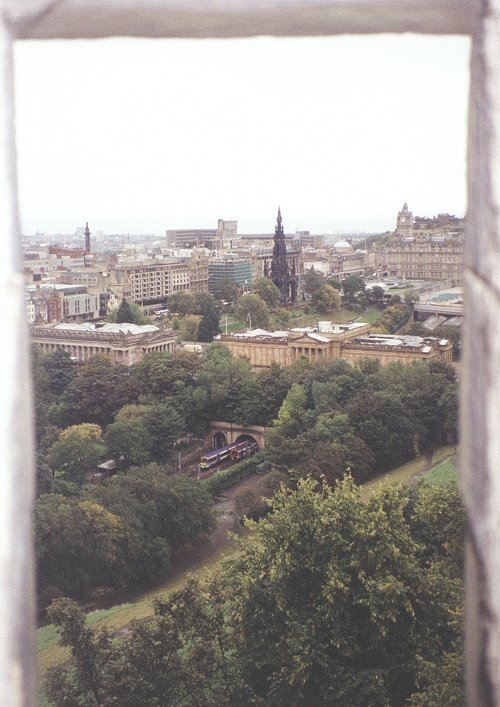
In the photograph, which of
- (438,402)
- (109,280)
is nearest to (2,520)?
(438,402)

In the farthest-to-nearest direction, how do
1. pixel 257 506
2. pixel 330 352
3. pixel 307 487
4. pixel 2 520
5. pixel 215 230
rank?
pixel 215 230
pixel 330 352
pixel 257 506
pixel 307 487
pixel 2 520

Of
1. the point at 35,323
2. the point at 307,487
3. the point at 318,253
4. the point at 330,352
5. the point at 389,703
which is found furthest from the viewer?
the point at 318,253

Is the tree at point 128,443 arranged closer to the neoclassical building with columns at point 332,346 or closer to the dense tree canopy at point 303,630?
the neoclassical building with columns at point 332,346

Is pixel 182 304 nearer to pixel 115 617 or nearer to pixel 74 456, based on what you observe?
pixel 74 456

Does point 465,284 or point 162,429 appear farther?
point 162,429

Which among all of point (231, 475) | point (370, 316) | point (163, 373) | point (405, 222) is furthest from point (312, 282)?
point (231, 475)

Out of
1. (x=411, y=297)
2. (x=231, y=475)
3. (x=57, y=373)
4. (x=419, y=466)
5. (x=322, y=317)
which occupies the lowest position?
(x=231, y=475)

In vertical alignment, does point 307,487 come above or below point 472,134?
below

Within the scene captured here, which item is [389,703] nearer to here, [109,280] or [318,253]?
[109,280]
